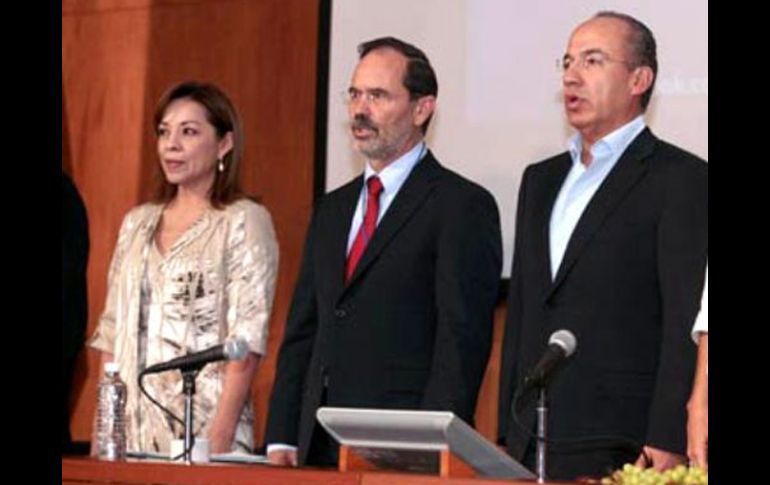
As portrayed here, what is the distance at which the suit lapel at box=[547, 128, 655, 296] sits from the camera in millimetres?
4605

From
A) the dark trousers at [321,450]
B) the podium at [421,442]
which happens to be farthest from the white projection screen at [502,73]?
the podium at [421,442]

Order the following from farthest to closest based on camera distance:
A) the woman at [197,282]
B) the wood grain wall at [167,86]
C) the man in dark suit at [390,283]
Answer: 1. the wood grain wall at [167,86]
2. the woman at [197,282]
3. the man in dark suit at [390,283]

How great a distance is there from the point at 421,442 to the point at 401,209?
5.57 ft

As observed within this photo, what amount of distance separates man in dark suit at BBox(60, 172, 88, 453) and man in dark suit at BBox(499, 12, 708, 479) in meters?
1.16

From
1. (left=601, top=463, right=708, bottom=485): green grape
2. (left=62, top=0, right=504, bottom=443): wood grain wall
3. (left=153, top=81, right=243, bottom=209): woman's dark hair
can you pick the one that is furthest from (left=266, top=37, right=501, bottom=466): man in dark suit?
(left=601, top=463, right=708, bottom=485): green grape

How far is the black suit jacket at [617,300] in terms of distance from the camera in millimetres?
4434

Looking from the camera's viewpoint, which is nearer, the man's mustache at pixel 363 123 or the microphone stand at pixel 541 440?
the microphone stand at pixel 541 440

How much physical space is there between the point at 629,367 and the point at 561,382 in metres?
0.18

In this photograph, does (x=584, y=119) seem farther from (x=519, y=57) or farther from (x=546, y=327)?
(x=519, y=57)

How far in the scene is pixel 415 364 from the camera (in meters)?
5.03

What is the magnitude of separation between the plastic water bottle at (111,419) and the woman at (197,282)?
2.27ft

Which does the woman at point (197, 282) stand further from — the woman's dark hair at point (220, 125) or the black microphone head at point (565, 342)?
the black microphone head at point (565, 342)

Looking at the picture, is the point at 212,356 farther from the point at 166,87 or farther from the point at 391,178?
the point at 166,87
